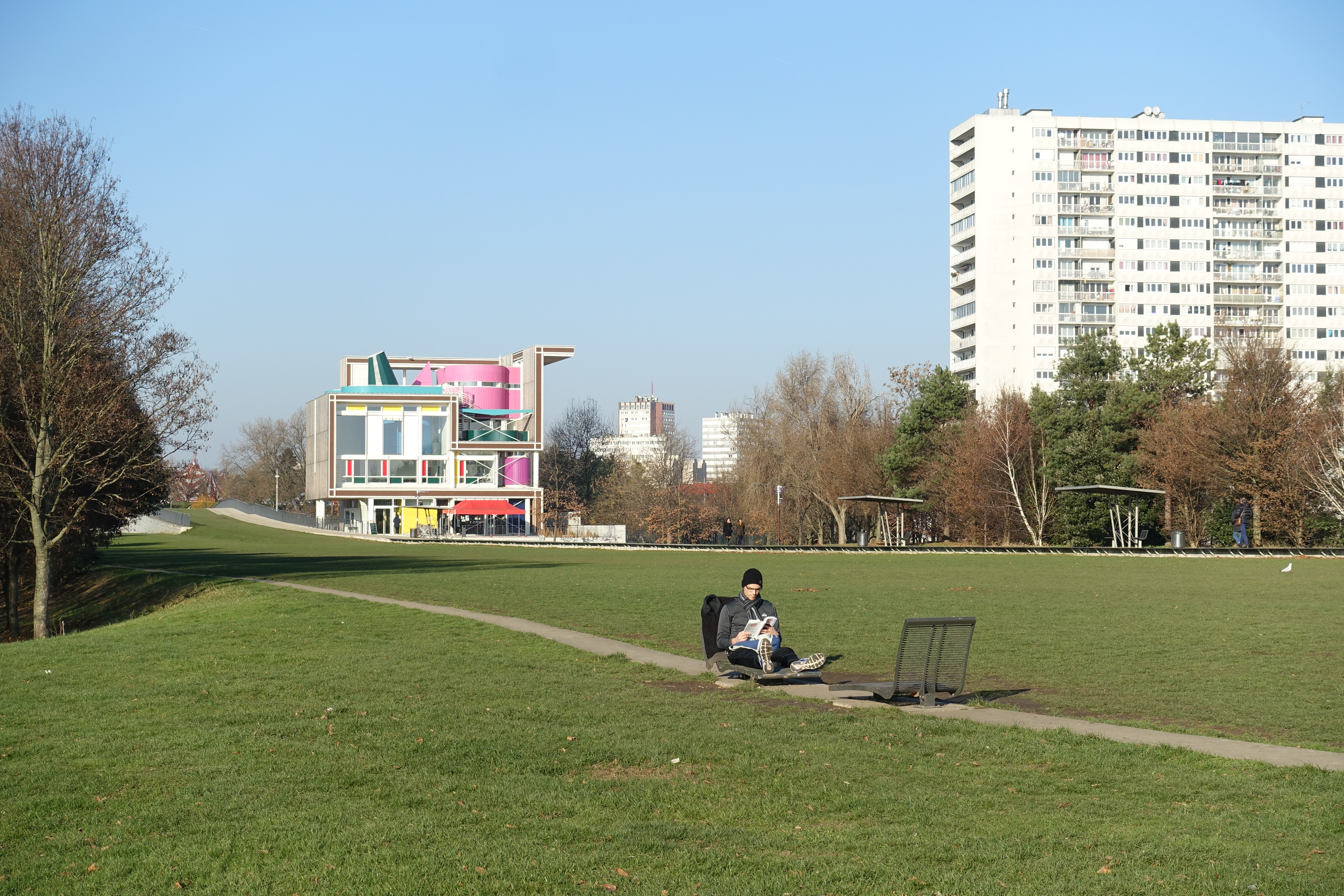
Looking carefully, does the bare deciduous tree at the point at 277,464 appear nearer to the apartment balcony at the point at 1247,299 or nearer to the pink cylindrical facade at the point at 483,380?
the pink cylindrical facade at the point at 483,380

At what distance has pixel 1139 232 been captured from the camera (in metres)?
132

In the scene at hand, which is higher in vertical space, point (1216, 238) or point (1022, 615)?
point (1216, 238)

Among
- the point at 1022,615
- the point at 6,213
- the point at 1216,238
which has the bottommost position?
the point at 1022,615

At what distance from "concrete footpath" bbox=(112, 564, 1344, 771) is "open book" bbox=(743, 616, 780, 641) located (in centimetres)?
59

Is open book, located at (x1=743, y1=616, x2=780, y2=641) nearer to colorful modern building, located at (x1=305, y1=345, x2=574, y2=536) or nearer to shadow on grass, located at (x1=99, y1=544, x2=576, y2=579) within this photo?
shadow on grass, located at (x1=99, y1=544, x2=576, y2=579)

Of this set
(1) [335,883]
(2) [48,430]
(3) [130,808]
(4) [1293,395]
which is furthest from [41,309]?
(4) [1293,395]

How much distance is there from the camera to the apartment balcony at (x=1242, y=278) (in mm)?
132625

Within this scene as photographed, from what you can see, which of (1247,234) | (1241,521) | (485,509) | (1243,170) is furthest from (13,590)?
(1243,170)

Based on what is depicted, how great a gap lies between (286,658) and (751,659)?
6274mm

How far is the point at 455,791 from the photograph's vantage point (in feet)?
27.3

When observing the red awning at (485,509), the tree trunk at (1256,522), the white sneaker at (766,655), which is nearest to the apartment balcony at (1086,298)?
the red awning at (485,509)

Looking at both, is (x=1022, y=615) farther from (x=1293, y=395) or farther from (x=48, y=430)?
(x=1293, y=395)

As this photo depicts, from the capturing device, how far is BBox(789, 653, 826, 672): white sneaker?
13.2 metres

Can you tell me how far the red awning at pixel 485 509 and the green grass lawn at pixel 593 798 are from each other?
299 feet
